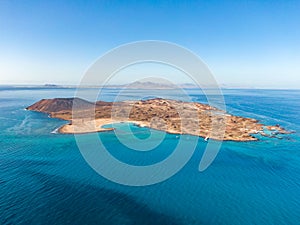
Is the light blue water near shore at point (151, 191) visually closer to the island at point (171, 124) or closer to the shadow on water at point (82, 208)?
the shadow on water at point (82, 208)

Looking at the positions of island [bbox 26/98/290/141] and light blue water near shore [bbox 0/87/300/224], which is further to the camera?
island [bbox 26/98/290/141]

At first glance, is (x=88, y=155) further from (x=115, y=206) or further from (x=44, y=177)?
(x=115, y=206)

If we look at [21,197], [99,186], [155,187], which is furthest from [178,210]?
[21,197]

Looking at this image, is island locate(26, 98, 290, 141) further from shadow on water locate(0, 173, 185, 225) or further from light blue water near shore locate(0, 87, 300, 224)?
shadow on water locate(0, 173, 185, 225)

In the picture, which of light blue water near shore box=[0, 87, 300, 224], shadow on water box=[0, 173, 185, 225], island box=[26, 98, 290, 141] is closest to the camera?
shadow on water box=[0, 173, 185, 225]

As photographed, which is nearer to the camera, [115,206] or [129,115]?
[115,206]

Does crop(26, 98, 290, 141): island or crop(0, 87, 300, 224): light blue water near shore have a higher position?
crop(26, 98, 290, 141): island

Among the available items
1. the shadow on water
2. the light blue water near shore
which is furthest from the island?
the shadow on water

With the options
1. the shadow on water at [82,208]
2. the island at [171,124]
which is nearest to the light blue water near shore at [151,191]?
the shadow on water at [82,208]
